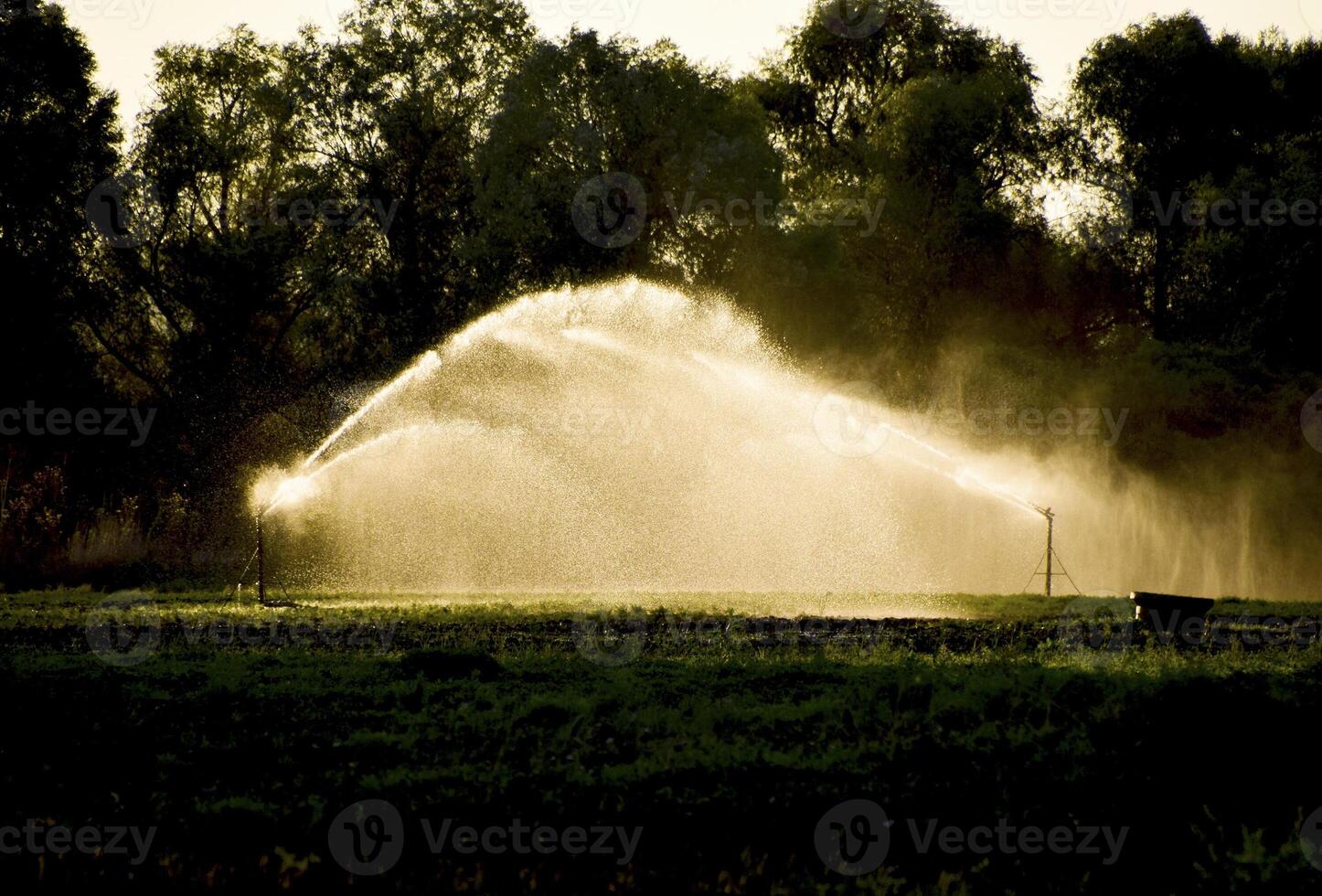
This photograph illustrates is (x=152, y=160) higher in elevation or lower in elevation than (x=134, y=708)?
higher

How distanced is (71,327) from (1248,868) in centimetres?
4162

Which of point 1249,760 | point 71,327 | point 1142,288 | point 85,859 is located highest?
point 1142,288

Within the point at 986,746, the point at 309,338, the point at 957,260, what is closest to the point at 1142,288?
the point at 957,260

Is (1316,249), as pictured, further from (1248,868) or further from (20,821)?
(20,821)

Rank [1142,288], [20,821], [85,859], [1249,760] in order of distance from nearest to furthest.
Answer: [85,859], [20,821], [1249,760], [1142,288]

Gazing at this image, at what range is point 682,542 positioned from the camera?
41250mm
